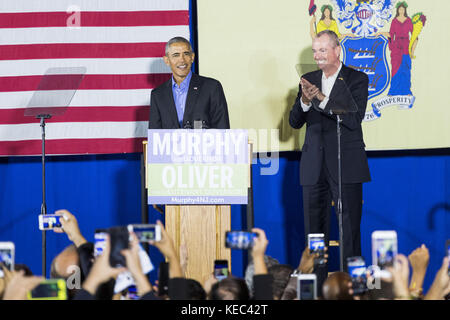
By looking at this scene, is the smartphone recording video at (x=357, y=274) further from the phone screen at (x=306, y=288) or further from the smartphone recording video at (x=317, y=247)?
the smartphone recording video at (x=317, y=247)

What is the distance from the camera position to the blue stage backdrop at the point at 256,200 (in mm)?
5676

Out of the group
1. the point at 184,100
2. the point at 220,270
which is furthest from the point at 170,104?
the point at 220,270

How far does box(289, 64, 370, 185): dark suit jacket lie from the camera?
476cm

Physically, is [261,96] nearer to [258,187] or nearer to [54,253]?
[258,187]

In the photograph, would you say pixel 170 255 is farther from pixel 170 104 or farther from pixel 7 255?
pixel 170 104

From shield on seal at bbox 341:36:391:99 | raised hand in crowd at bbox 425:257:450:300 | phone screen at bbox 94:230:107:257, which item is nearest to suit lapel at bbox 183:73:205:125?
shield on seal at bbox 341:36:391:99

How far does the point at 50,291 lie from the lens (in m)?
2.22

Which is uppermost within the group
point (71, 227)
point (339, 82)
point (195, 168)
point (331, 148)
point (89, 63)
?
point (89, 63)

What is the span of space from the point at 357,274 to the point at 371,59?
3.33 meters

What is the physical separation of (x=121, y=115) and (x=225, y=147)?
188 cm

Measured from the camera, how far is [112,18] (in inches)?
223

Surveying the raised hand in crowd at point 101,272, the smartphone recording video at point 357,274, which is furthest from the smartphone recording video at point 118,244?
the smartphone recording video at point 357,274

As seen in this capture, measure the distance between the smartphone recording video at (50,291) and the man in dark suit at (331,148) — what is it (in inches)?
108
